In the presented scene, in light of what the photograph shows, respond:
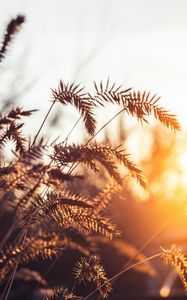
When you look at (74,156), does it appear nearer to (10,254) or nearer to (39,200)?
(39,200)

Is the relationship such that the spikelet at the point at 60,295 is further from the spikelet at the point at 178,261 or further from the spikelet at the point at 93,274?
the spikelet at the point at 178,261

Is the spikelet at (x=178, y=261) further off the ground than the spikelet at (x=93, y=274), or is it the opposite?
the spikelet at (x=178, y=261)

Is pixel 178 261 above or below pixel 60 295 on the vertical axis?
above

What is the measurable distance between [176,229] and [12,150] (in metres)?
7.78

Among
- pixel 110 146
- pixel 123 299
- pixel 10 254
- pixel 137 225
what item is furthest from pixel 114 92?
pixel 137 225

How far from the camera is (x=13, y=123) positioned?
7.04 ft

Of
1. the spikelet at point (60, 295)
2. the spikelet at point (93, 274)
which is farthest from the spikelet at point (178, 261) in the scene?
the spikelet at point (60, 295)

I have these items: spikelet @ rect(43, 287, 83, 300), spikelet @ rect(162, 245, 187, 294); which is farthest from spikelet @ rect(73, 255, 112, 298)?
spikelet @ rect(162, 245, 187, 294)

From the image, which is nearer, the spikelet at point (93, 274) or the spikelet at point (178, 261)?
the spikelet at point (178, 261)

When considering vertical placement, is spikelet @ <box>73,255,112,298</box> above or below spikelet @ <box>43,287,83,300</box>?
above

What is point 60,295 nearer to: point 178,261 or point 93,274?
point 93,274

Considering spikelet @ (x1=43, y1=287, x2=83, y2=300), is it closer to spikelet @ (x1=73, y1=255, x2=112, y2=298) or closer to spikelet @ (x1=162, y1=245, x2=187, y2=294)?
spikelet @ (x1=73, y1=255, x2=112, y2=298)

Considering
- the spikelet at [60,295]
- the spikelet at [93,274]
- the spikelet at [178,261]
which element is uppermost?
the spikelet at [178,261]

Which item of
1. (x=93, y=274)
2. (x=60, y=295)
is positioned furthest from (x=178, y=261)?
(x=60, y=295)
